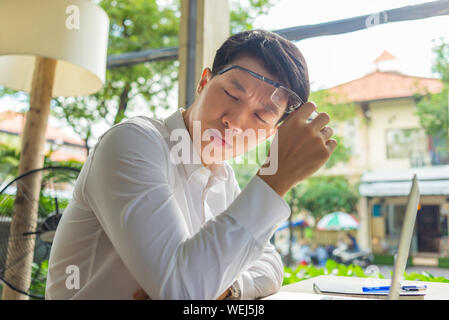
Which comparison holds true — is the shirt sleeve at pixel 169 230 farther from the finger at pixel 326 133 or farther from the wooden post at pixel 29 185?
the wooden post at pixel 29 185

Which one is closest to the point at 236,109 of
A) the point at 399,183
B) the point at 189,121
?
the point at 189,121

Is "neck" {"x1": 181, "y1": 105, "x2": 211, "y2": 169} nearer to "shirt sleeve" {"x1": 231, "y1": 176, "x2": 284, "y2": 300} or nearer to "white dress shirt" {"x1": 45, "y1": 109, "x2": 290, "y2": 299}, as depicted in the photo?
"white dress shirt" {"x1": 45, "y1": 109, "x2": 290, "y2": 299}

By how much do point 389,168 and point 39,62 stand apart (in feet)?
29.8

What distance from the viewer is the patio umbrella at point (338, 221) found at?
33.4ft

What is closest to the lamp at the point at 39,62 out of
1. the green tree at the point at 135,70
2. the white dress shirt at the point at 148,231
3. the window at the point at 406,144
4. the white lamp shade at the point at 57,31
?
the white lamp shade at the point at 57,31

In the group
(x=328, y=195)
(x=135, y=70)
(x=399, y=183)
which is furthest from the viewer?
(x=328, y=195)

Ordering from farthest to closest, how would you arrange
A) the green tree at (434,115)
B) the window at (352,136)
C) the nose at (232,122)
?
1. the window at (352,136)
2. the green tree at (434,115)
3. the nose at (232,122)

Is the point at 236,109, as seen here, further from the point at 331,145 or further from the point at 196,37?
the point at 196,37

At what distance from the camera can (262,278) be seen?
1.02 meters

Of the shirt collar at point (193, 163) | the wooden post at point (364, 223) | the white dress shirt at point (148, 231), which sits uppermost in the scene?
the shirt collar at point (193, 163)

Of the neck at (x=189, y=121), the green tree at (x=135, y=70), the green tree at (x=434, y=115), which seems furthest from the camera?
the green tree at (x=135, y=70)

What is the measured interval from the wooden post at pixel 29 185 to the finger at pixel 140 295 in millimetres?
1508

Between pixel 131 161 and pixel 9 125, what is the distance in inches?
265

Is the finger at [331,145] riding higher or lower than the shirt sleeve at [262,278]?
higher
